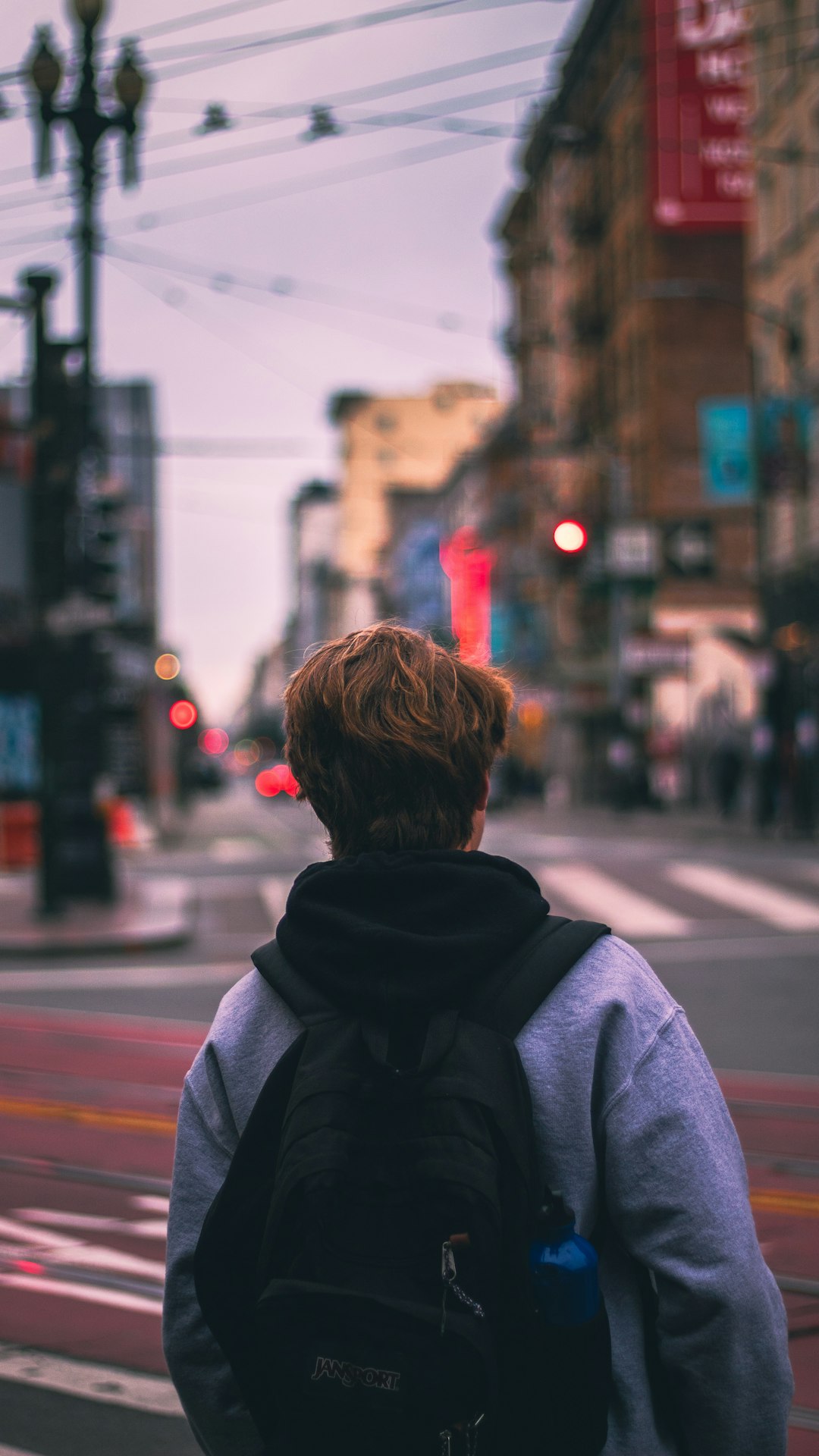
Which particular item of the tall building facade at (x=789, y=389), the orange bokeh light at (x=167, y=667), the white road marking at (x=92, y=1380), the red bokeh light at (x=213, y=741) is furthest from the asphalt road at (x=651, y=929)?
the red bokeh light at (x=213, y=741)

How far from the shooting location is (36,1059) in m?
8.96

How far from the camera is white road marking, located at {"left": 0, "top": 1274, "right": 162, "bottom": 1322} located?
4.70 meters

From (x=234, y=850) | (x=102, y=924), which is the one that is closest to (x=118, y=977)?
(x=102, y=924)

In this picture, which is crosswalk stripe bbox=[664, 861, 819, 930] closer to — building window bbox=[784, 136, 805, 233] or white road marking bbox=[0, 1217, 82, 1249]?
white road marking bbox=[0, 1217, 82, 1249]

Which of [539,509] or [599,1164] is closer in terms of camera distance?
[599,1164]

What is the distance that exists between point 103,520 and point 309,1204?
16299 millimetres

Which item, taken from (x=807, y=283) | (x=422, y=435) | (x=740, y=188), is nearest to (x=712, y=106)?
(x=740, y=188)

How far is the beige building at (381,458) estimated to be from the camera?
126312 mm

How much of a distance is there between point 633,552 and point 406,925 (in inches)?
1171

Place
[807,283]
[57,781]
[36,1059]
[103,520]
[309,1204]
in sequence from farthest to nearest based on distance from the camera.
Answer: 1. [807,283]
2. [103,520]
3. [57,781]
4. [36,1059]
5. [309,1204]

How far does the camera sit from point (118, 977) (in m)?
12.5

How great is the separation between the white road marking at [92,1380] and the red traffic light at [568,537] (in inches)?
508

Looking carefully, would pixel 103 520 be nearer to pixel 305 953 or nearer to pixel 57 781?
pixel 57 781

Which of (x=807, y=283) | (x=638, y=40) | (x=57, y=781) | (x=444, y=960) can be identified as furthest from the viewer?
(x=638, y=40)
